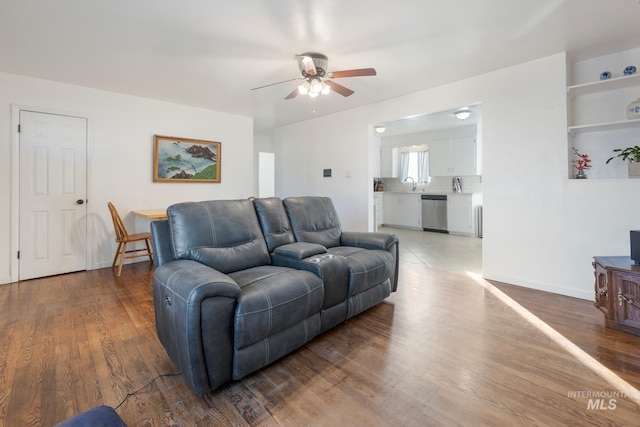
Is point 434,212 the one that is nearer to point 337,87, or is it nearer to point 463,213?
point 463,213

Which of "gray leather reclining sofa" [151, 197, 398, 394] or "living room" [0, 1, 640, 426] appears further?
"living room" [0, 1, 640, 426]

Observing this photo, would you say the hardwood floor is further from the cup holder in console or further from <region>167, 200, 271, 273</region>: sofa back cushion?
<region>167, 200, 271, 273</region>: sofa back cushion

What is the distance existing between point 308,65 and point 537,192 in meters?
2.67

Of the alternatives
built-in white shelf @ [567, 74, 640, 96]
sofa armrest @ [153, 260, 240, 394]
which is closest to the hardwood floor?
sofa armrest @ [153, 260, 240, 394]

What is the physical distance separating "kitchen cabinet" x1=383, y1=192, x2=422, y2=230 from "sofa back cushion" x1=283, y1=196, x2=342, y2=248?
477cm

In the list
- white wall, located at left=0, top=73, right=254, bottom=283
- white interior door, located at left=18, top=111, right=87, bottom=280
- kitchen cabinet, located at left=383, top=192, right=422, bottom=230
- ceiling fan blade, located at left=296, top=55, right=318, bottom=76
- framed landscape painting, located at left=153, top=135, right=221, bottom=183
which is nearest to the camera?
ceiling fan blade, located at left=296, top=55, right=318, bottom=76

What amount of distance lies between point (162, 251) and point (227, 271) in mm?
445

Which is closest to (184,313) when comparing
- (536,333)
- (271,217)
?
(271,217)

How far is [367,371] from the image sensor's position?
1724 millimetres

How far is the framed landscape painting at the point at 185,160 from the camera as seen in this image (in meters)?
4.46

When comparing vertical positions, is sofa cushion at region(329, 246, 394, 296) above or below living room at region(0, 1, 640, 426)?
below

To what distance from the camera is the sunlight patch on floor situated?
155 cm

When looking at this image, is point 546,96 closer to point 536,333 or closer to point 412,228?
point 536,333
